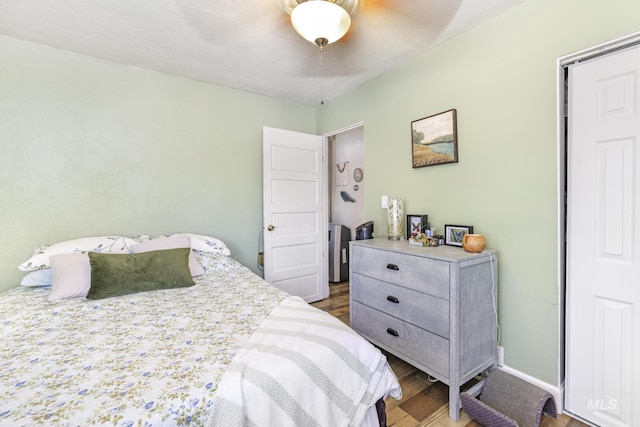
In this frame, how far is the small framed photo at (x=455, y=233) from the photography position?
6.55 feet

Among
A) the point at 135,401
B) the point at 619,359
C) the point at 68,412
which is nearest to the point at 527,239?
the point at 619,359

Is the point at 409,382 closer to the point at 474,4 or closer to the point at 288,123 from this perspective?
the point at 474,4

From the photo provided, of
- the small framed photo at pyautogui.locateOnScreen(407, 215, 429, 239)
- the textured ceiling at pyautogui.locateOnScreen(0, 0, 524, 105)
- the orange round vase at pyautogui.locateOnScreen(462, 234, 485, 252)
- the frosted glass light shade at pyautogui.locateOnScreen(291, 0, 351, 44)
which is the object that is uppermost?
the textured ceiling at pyautogui.locateOnScreen(0, 0, 524, 105)

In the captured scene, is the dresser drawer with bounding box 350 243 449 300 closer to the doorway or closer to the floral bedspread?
the floral bedspread

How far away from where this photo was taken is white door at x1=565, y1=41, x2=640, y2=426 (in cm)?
138

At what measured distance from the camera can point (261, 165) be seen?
3248 millimetres

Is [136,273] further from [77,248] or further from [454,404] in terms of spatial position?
[454,404]

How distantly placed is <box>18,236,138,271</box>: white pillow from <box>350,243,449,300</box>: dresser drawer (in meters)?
1.79

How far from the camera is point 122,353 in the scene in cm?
108

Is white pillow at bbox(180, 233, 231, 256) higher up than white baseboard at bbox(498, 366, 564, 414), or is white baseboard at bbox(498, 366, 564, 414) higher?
white pillow at bbox(180, 233, 231, 256)

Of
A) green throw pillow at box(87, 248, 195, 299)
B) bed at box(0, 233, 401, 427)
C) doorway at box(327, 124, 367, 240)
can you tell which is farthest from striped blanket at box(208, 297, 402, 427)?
doorway at box(327, 124, 367, 240)

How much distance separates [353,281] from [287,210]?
125 centimetres

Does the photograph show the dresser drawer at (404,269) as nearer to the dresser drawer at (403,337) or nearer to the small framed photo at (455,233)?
the dresser drawer at (403,337)

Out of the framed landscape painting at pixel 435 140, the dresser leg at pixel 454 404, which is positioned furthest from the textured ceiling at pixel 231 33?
the dresser leg at pixel 454 404
